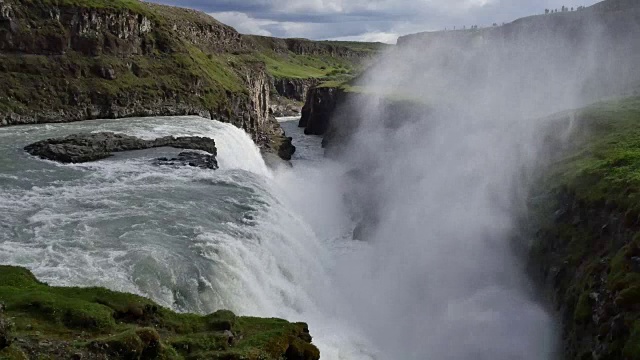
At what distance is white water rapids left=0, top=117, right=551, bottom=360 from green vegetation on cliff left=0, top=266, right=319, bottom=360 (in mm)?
3718

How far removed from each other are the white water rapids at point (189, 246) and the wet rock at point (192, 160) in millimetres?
1397

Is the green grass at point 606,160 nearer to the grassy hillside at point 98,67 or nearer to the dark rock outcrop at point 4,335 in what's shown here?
the dark rock outcrop at point 4,335

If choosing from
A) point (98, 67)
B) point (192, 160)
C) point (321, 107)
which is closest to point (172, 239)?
point (192, 160)

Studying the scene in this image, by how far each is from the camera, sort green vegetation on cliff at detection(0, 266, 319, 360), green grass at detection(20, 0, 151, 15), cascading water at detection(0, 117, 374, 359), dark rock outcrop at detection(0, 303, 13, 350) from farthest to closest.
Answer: green grass at detection(20, 0, 151, 15) < cascading water at detection(0, 117, 374, 359) < green vegetation on cliff at detection(0, 266, 319, 360) < dark rock outcrop at detection(0, 303, 13, 350)

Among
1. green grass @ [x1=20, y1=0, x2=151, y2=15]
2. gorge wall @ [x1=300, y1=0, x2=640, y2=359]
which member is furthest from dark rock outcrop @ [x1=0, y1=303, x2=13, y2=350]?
green grass @ [x1=20, y1=0, x2=151, y2=15]

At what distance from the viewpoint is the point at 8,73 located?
6103 centimetres

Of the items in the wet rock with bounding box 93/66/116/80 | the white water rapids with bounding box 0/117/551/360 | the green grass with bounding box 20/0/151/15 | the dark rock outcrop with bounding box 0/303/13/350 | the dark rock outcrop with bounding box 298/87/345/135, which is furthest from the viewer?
the dark rock outcrop with bounding box 298/87/345/135

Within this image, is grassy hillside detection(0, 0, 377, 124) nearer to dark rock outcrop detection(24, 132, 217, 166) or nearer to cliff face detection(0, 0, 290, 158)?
cliff face detection(0, 0, 290, 158)

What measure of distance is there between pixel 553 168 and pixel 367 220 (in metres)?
17.6

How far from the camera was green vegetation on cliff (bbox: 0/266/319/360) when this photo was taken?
12.2 m

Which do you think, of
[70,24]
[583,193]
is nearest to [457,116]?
[583,193]

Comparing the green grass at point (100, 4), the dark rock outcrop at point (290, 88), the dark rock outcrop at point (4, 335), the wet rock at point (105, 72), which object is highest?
the green grass at point (100, 4)

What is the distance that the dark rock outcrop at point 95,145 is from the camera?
40219 millimetres

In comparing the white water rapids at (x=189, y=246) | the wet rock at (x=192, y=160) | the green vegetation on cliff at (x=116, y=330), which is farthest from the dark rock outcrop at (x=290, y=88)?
the green vegetation on cliff at (x=116, y=330)
